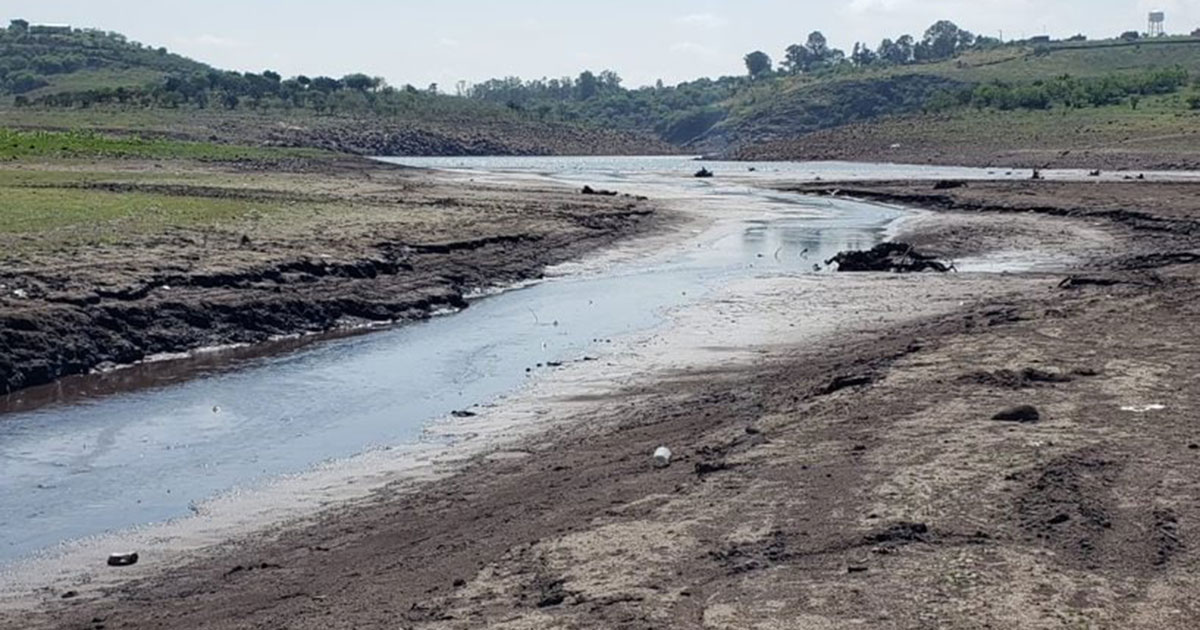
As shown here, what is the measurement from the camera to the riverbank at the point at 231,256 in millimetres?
21734

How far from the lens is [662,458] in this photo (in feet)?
42.8

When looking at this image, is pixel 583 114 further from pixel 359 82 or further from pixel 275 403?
pixel 275 403

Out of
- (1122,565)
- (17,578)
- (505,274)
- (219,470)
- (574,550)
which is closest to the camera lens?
(1122,565)

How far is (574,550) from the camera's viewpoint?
9914 millimetres

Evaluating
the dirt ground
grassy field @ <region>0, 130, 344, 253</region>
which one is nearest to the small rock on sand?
the dirt ground

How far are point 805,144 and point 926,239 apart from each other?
73.1 m

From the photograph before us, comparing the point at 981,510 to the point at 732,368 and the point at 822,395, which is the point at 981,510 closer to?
the point at 822,395

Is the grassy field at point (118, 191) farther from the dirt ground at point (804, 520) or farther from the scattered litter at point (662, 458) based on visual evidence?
the scattered litter at point (662, 458)

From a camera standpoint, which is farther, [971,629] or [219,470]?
[219,470]

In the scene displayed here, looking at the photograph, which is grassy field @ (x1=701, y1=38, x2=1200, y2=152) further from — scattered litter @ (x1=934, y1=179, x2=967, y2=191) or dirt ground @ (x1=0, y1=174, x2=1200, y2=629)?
dirt ground @ (x1=0, y1=174, x2=1200, y2=629)

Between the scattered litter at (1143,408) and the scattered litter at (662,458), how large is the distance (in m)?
3.77

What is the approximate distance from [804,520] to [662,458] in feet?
9.94

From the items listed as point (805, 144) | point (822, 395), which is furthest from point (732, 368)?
point (805, 144)

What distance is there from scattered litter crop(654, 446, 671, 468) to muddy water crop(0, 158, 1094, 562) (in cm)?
374
